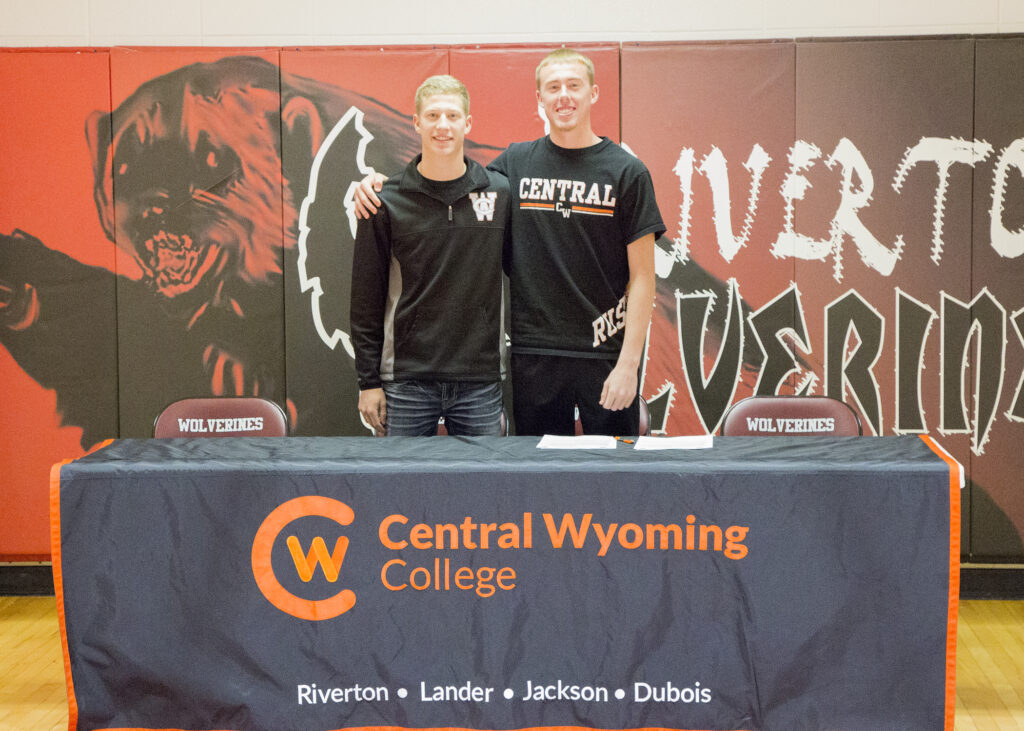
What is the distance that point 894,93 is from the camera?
3.51 meters

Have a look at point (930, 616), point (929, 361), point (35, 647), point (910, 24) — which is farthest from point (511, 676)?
point (910, 24)

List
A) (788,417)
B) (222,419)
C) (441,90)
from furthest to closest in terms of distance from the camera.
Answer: (222,419)
(788,417)
(441,90)

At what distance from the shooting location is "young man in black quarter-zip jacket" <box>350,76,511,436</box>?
270 cm

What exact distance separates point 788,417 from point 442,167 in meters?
1.37

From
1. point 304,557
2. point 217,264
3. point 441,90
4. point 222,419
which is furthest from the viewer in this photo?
point 217,264

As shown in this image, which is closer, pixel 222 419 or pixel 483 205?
pixel 483 205

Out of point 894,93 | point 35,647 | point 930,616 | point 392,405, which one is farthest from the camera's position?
point 894,93

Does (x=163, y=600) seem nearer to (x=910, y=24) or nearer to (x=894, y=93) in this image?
(x=894, y=93)

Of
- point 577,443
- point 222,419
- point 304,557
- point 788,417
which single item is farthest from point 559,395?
point 222,419

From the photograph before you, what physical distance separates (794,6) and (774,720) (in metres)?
2.89

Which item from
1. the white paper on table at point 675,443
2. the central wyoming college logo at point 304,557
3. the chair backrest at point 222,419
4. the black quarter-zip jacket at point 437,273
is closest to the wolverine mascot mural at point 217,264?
the chair backrest at point 222,419

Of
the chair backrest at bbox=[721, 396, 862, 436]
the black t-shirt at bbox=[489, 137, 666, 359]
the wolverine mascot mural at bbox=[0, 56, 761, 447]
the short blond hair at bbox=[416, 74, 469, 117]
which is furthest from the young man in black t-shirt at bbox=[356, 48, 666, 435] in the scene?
the wolverine mascot mural at bbox=[0, 56, 761, 447]

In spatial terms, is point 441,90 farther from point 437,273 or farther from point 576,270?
point 576,270

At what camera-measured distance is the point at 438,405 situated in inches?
108
